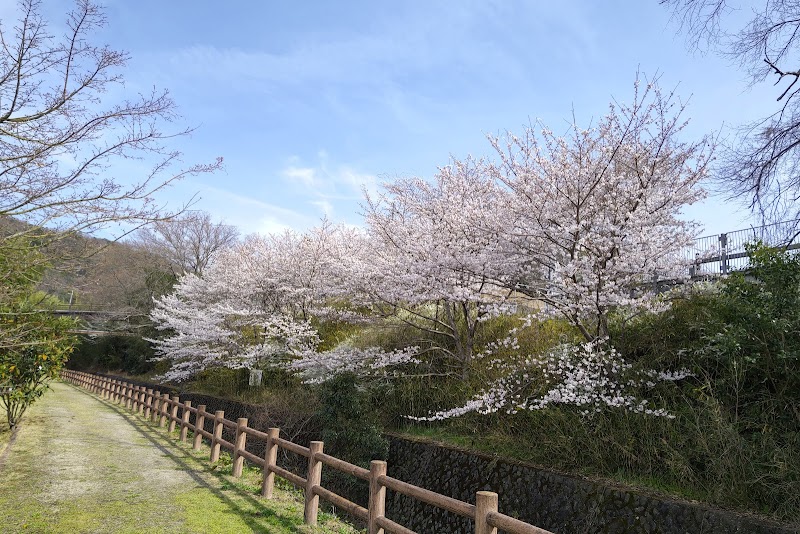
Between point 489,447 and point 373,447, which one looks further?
point 373,447

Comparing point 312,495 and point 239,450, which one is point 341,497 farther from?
point 239,450

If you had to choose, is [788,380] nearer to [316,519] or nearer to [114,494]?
[316,519]

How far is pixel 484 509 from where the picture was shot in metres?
4.21

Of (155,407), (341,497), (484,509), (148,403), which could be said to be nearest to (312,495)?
(341,497)

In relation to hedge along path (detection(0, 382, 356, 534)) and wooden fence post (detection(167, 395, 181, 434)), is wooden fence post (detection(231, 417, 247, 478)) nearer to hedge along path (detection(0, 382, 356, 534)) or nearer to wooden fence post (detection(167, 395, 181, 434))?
hedge along path (detection(0, 382, 356, 534))

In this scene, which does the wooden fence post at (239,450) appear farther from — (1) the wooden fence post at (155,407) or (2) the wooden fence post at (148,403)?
(2) the wooden fence post at (148,403)

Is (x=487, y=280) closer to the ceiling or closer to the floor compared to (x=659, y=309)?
closer to the ceiling

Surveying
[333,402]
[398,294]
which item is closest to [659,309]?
[398,294]

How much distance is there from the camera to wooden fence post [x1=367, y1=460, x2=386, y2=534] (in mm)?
5551

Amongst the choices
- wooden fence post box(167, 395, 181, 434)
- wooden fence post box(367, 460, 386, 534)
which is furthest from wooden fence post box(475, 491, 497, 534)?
wooden fence post box(167, 395, 181, 434)

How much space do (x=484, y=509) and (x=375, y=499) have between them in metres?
1.81

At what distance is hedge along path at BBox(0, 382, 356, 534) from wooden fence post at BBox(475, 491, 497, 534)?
288 centimetres

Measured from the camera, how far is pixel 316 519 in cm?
677

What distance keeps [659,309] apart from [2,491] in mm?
10258
